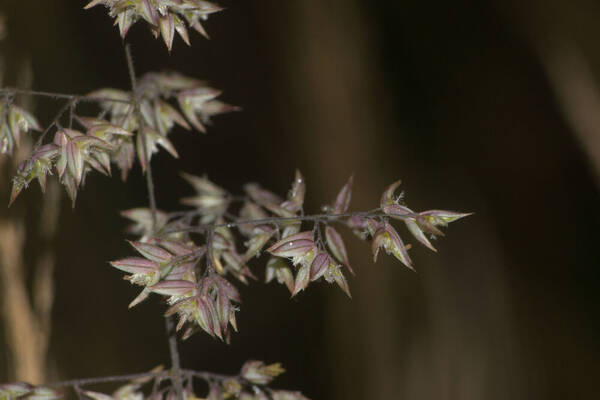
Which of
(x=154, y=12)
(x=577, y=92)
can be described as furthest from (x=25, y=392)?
(x=577, y=92)

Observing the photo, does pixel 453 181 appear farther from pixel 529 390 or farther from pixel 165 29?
pixel 165 29

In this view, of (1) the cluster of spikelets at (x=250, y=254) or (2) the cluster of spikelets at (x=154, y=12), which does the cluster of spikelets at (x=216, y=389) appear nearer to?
(1) the cluster of spikelets at (x=250, y=254)

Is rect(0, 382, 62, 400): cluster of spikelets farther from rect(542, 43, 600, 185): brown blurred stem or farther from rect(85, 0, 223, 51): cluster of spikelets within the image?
rect(542, 43, 600, 185): brown blurred stem

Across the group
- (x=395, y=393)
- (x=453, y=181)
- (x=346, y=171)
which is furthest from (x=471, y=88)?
(x=395, y=393)

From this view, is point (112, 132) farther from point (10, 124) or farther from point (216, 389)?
point (216, 389)

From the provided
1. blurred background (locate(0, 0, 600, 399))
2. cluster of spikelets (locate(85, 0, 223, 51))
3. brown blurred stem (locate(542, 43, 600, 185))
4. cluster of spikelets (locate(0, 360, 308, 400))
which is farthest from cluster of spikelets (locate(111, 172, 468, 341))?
brown blurred stem (locate(542, 43, 600, 185))

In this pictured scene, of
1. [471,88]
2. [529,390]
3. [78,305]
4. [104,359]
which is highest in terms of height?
[471,88]
